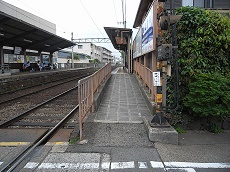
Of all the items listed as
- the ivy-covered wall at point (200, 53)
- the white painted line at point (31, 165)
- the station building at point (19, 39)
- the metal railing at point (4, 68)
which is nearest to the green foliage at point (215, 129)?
the ivy-covered wall at point (200, 53)

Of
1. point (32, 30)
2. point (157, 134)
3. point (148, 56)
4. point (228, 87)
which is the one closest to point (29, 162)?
point (157, 134)

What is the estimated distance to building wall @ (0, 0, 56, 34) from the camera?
40.7 m

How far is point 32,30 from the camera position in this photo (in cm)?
2305

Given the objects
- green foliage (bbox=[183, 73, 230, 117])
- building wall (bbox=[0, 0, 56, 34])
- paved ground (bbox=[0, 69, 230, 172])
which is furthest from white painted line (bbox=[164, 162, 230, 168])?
building wall (bbox=[0, 0, 56, 34])

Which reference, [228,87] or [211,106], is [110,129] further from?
[228,87]

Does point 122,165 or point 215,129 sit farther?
point 215,129

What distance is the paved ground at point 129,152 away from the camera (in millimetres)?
3586

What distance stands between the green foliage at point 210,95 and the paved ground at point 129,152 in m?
0.68

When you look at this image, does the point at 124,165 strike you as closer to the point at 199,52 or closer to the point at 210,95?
the point at 210,95

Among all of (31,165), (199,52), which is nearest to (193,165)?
(31,165)

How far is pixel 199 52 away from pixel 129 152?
10.9ft

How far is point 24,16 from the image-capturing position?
49.0m

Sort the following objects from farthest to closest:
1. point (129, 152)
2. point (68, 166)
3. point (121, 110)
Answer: point (121, 110), point (129, 152), point (68, 166)

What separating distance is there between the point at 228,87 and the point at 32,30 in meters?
22.6
